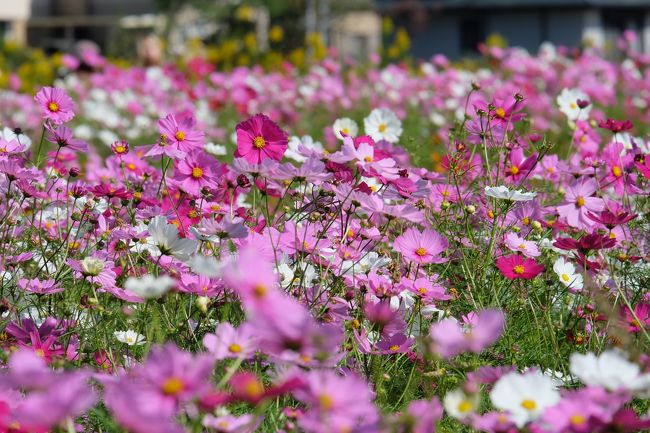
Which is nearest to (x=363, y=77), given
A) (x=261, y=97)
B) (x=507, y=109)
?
(x=261, y=97)

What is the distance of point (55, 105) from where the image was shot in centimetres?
193

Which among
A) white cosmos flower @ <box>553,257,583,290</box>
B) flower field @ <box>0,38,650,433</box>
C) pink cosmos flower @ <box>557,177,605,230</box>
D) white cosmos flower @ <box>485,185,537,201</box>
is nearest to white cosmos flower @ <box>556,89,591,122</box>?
flower field @ <box>0,38,650,433</box>

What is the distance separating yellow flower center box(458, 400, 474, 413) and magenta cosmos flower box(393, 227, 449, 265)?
612mm

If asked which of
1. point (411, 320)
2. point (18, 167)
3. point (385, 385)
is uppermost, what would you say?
point (18, 167)

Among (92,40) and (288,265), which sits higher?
(92,40)

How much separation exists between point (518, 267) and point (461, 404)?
62 centimetres

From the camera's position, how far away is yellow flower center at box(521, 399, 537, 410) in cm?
108

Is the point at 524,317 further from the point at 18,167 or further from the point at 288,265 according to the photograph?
the point at 18,167

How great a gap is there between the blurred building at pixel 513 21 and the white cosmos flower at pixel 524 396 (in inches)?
770

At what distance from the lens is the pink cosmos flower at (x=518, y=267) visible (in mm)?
1606

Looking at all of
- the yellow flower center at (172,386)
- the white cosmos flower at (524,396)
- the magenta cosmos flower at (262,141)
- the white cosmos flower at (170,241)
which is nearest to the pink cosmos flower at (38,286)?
the white cosmos flower at (170,241)

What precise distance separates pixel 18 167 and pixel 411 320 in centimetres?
76

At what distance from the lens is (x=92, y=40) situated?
829 inches

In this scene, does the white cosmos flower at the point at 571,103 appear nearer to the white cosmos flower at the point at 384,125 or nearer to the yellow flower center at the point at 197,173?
the white cosmos flower at the point at 384,125
